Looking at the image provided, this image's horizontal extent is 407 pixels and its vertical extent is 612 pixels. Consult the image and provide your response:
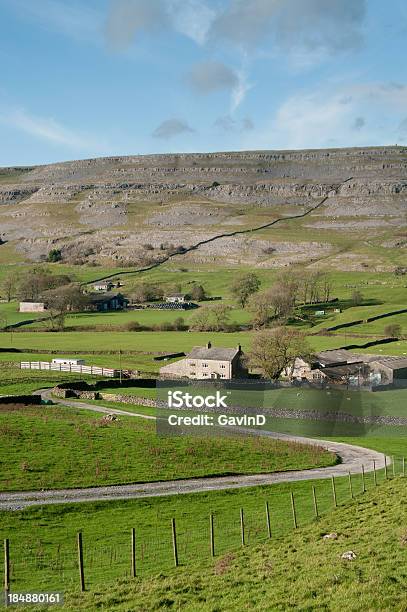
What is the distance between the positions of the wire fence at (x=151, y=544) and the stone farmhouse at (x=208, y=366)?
176 ft

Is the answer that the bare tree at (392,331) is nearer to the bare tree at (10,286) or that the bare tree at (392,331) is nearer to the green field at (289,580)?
the green field at (289,580)

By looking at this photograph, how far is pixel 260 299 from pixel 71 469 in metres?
102

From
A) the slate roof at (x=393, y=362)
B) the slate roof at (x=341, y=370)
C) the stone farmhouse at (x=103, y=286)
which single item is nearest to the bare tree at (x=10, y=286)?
the stone farmhouse at (x=103, y=286)

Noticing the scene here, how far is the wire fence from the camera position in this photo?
21.4 m

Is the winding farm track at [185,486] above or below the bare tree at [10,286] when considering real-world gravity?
below

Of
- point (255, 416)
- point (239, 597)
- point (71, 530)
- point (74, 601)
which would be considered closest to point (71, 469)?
point (71, 530)

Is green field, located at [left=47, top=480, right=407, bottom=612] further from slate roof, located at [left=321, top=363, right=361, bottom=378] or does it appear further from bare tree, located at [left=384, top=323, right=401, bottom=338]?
bare tree, located at [left=384, top=323, right=401, bottom=338]

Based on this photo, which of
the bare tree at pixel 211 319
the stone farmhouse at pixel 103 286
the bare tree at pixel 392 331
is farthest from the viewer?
the stone farmhouse at pixel 103 286

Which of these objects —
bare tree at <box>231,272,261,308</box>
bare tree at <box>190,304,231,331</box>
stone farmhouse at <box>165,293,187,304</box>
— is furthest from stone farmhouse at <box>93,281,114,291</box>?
bare tree at <box>190,304,231,331</box>

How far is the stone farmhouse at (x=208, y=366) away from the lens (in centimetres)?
8700

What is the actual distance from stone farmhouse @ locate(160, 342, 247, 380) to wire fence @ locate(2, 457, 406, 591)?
5374 centimetres

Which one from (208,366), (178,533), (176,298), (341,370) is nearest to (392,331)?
(341,370)

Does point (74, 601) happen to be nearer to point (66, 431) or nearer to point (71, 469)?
point (71, 469)

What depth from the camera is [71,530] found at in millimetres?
27078
